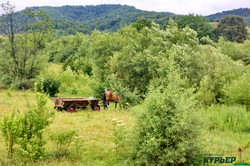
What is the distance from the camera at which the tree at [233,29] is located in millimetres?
67438

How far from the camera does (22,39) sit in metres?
27.9

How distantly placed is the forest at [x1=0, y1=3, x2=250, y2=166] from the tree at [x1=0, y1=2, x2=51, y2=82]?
11 centimetres

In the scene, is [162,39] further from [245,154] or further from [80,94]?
[245,154]

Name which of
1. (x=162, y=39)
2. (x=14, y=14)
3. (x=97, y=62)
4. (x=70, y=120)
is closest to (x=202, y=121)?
(x=70, y=120)

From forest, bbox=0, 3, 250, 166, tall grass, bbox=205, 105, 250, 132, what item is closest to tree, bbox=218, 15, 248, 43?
forest, bbox=0, 3, 250, 166

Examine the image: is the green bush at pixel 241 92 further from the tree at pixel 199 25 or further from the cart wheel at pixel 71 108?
the tree at pixel 199 25

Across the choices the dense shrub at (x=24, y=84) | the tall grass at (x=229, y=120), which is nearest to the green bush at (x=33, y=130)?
the tall grass at (x=229, y=120)

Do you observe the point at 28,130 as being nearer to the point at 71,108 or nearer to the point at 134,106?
the point at 134,106

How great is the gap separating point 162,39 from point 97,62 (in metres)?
8.77

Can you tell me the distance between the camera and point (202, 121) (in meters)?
6.18

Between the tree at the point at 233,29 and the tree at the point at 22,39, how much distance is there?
178 ft

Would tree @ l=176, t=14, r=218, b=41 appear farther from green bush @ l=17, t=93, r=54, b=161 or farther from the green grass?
green bush @ l=17, t=93, r=54, b=161

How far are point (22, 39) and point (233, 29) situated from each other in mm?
59346

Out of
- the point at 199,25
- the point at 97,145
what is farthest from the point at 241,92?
the point at 199,25
